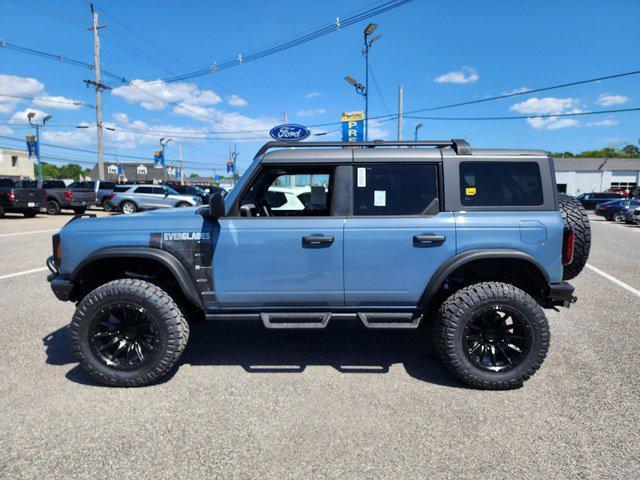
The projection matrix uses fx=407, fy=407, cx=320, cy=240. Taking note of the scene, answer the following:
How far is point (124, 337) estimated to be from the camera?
3.43 metres

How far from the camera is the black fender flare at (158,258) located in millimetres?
3332

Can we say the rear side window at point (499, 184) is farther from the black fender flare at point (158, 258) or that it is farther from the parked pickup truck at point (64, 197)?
the parked pickup truck at point (64, 197)

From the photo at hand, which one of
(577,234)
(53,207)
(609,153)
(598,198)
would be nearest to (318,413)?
(577,234)

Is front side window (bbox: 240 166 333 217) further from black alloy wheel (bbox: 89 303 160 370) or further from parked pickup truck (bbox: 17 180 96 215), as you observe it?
parked pickup truck (bbox: 17 180 96 215)

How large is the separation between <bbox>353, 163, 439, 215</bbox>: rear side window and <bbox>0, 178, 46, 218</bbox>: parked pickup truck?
2029 centimetres

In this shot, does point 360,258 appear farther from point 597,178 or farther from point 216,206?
point 597,178

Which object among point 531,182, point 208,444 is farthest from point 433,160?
point 208,444

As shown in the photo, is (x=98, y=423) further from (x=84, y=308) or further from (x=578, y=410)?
(x=578, y=410)

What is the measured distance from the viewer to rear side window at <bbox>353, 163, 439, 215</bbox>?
3.45 metres

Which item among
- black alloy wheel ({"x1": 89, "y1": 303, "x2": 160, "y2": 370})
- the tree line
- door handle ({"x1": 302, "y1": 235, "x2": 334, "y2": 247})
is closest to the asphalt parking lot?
black alloy wheel ({"x1": 89, "y1": 303, "x2": 160, "y2": 370})

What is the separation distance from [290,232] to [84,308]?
1.79 meters

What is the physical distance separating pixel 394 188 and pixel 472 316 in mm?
1235

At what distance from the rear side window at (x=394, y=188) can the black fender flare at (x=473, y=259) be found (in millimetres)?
525

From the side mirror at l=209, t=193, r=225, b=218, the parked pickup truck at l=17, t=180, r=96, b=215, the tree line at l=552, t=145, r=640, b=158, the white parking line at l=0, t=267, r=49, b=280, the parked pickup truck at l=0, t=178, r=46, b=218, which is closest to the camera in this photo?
the side mirror at l=209, t=193, r=225, b=218
